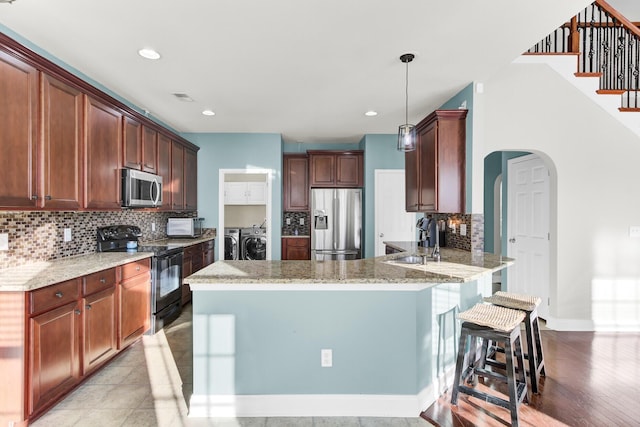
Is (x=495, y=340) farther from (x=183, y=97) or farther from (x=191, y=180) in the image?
(x=191, y=180)

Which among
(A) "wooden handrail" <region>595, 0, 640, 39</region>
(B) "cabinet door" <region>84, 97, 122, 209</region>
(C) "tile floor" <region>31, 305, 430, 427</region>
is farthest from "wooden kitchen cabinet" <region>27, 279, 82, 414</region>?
(A) "wooden handrail" <region>595, 0, 640, 39</region>

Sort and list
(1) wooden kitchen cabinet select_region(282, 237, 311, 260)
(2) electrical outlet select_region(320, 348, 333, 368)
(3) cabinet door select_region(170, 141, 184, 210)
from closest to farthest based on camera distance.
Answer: (2) electrical outlet select_region(320, 348, 333, 368) → (3) cabinet door select_region(170, 141, 184, 210) → (1) wooden kitchen cabinet select_region(282, 237, 311, 260)

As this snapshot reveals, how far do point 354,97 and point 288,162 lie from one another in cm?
250

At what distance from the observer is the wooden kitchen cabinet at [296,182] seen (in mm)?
5859

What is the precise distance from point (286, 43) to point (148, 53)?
1.12m

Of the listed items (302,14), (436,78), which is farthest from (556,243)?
(302,14)

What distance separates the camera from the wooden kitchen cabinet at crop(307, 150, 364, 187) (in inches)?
224

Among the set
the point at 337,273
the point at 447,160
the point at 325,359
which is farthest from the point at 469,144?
the point at 325,359

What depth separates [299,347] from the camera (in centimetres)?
204

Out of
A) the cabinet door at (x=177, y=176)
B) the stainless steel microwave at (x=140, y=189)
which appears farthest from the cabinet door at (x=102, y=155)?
the cabinet door at (x=177, y=176)

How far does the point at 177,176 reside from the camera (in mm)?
4488

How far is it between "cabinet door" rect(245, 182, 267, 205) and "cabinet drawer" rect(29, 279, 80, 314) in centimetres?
469

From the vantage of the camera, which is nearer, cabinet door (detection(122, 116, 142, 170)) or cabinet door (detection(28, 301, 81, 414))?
cabinet door (detection(28, 301, 81, 414))

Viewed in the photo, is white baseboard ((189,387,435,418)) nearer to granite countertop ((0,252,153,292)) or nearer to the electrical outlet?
the electrical outlet
